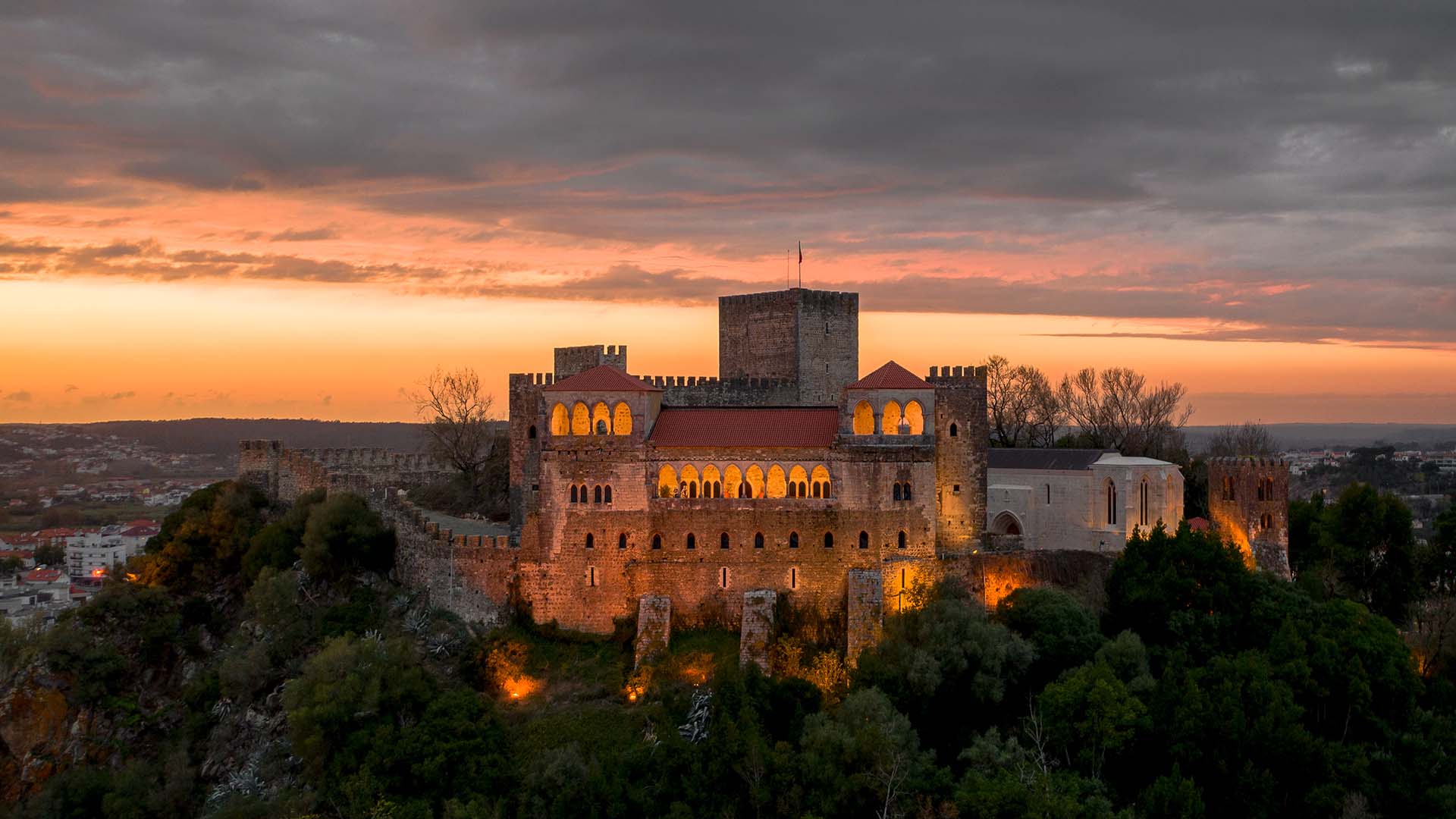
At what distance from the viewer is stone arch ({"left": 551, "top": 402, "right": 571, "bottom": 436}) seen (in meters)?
40.8

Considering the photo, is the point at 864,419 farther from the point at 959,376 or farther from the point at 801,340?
the point at 801,340

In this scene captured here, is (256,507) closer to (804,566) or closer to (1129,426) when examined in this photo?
(804,566)

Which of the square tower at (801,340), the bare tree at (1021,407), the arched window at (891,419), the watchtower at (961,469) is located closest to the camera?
the arched window at (891,419)

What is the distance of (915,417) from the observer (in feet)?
133

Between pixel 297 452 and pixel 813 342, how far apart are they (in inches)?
892

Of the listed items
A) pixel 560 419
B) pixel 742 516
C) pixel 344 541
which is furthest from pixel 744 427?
pixel 344 541

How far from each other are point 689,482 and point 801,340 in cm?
1383

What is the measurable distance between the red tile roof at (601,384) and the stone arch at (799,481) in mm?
5512

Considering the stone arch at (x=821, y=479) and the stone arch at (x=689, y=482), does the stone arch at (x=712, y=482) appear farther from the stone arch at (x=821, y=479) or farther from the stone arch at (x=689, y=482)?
the stone arch at (x=821, y=479)

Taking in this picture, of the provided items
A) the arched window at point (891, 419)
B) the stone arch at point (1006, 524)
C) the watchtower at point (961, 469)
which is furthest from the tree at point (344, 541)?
the stone arch at point (1006, 524)

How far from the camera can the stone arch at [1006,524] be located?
47.8m

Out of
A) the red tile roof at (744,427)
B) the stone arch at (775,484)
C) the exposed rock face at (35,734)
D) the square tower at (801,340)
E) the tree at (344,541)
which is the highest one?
the square tower at (801,340)

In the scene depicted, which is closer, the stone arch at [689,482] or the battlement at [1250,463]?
the stone arch at [689,482]

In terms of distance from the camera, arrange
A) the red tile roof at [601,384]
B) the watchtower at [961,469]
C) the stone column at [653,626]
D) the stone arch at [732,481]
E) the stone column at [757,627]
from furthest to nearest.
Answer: the watchtower at [961,469] < the red tile roof at [601,384] < the stone arch at [732,481] < the stone column at [653,626] < the stone column at [757,627]
